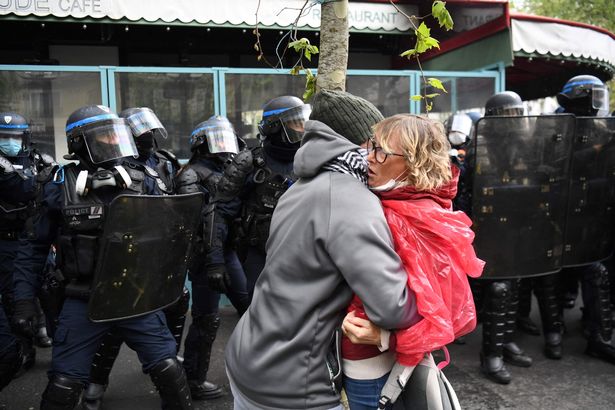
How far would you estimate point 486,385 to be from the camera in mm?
4059

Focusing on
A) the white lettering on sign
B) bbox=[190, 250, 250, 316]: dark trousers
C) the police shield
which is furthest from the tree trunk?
the white lettering on sign

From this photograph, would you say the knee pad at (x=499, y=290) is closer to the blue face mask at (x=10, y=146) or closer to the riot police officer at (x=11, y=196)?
Answer: the riot police officer at (x=11, y=196)

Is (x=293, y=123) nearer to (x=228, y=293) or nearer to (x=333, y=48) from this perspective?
(x=333, y=48)

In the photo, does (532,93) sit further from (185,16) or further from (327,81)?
(327,81)

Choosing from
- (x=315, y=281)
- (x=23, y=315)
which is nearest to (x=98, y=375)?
(x=23, y=315)

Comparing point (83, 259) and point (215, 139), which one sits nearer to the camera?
point (83, 259)

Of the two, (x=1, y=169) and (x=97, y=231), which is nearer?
(x=97, y=231)

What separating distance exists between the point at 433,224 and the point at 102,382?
289 cm

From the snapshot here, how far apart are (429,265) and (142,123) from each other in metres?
3.12

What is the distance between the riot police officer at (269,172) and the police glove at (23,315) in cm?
127

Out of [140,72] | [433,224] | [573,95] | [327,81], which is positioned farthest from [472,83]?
[433,224]

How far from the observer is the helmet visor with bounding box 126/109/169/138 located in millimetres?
4207

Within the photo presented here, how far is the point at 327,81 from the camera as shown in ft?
9.16

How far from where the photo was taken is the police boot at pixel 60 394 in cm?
270
